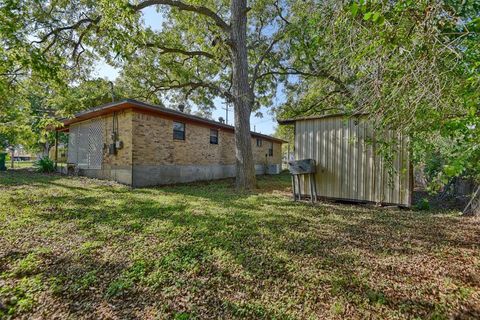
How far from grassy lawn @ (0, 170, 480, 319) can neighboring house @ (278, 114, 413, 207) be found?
43.2 inches

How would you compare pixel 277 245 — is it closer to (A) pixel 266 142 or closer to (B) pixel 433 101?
(B) pixel 433 101

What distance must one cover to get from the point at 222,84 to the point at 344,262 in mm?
13813

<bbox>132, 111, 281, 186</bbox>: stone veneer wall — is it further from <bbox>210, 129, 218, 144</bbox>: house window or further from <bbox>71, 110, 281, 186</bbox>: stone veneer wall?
<bbox>210, 129, 218, 144</bbox>: house window

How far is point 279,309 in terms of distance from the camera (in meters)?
2.06

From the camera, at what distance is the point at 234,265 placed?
2795 millimetres

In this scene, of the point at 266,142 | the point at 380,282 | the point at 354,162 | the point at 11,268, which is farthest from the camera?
the point at 266,142

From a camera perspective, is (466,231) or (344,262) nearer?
(344,262)

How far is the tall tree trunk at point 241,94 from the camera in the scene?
28.5 feet

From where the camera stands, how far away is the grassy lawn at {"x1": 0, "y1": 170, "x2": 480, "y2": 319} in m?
2.10

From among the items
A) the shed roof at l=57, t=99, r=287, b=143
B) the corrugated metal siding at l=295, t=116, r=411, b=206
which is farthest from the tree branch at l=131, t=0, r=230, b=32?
the corrugated metal siding at l=295, t=116, r=411, b=206

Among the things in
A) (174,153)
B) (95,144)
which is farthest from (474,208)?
(95,144)

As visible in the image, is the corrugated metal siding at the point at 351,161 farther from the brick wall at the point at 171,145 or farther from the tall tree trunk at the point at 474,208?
the brick wall at the point at 171,145

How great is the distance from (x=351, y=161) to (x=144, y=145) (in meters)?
7.40

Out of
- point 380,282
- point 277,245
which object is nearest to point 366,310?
point 380,282
